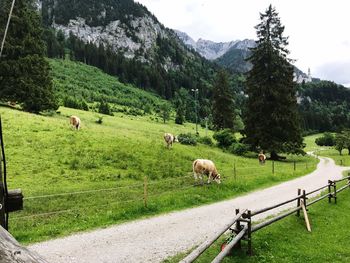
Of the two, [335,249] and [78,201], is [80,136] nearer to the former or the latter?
[78,201]

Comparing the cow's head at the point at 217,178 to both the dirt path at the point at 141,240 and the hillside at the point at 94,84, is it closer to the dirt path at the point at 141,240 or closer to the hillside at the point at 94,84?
the dirt path at the point at 141,240

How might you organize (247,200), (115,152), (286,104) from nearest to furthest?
1. (247,200)
2. (115,152)
3. (286,104)

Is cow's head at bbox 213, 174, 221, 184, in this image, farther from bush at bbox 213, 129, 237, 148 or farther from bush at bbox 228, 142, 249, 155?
bush at bbox 213, 129, 237, 148

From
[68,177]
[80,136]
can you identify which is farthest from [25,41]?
[68,177]

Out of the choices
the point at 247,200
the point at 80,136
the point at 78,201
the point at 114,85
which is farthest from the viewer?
the point at 114,85

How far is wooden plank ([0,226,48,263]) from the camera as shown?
7.14ft

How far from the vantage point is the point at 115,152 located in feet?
109

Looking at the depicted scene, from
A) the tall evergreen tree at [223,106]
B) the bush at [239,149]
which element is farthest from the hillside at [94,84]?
the bush at [239,149]

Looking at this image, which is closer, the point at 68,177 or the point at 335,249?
the point at 335,249

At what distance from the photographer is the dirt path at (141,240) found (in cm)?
1246

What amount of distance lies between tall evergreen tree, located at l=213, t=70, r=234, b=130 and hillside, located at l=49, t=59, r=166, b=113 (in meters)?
46.6

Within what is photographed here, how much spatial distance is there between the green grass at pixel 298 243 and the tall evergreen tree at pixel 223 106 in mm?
60181

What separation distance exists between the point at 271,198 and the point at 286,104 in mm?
36431

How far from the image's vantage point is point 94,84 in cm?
15838
